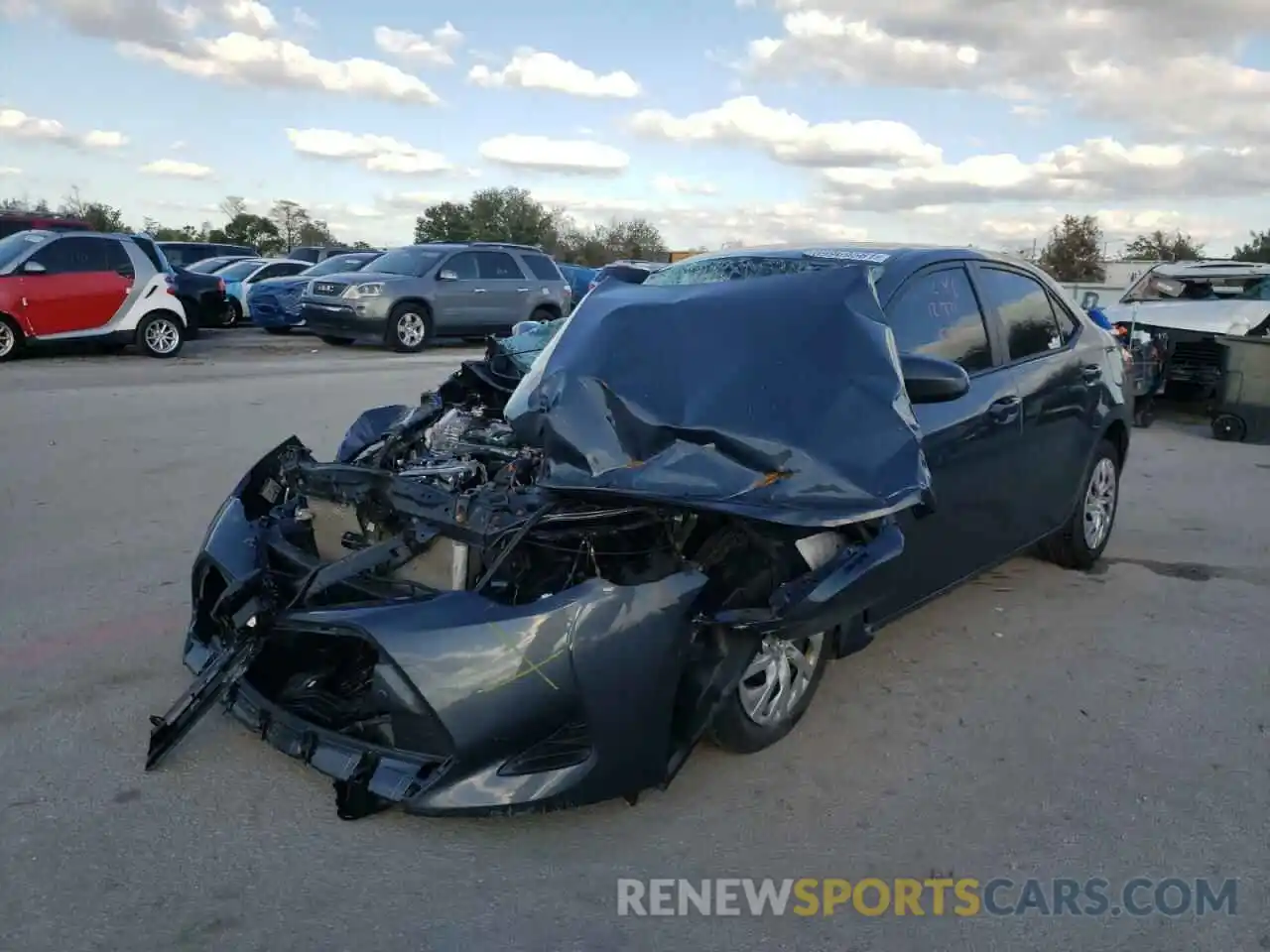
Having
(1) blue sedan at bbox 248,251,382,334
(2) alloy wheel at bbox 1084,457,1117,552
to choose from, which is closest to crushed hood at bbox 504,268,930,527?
(2) alloy wheel at bbox 1084,457,1117,552

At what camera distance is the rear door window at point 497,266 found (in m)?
18.9

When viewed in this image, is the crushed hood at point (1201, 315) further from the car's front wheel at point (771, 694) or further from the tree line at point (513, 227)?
the tree line at point (513, 227)

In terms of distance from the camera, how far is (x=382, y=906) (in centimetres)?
288

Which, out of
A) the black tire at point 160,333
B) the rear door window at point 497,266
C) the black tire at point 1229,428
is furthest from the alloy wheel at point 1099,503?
the rear door window at point 497,266

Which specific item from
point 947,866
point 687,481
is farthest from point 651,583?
point 947,866

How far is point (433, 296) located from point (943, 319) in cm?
1442

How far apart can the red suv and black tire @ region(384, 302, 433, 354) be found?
3229 mm

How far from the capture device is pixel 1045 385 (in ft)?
17.1

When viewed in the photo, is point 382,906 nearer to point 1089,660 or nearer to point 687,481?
point 687,481

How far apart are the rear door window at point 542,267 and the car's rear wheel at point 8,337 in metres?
8.24

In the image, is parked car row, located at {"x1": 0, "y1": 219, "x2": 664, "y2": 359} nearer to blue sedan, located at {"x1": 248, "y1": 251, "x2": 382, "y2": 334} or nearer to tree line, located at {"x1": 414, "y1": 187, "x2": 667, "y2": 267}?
blue sedan, located at {"x1": 248, "y1": 251, "x2": 382, "y2": 334}

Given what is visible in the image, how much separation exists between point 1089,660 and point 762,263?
2.29 metres

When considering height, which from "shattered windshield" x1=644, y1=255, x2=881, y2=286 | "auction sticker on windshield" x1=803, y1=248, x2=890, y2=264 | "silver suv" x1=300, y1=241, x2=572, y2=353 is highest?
"auction sticker on windshield" x1=803, y1=248, x2=890, y2=264

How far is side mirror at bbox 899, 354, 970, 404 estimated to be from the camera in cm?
390
